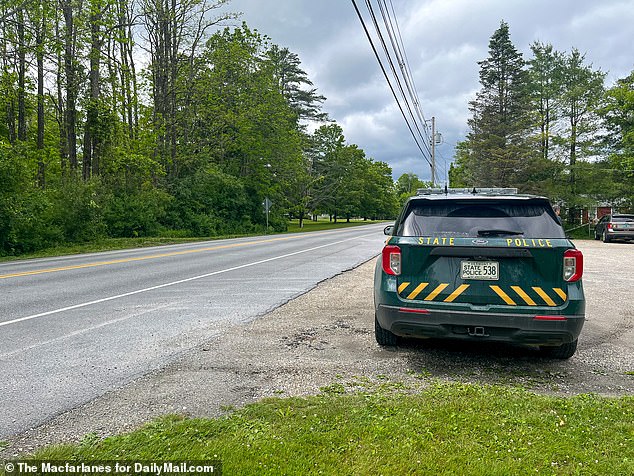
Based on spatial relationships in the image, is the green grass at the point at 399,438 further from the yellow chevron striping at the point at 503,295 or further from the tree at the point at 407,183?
the tree at the point at 407,183

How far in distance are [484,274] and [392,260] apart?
0.85 m

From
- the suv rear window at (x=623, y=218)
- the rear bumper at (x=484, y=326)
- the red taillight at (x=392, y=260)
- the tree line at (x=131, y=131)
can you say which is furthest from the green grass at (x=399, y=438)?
the suv rear window at (x=623, y=218)

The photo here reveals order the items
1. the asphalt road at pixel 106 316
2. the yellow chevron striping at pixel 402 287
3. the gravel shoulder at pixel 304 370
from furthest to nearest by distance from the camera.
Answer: the yellow chevron striping at pixel 402 287
the asphalt road at pixel 106 316
the gravel shoulder at pixel 304 370

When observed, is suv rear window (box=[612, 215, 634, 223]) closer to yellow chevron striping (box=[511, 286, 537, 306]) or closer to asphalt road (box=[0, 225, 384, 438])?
asphalt road (box=[0, 225, 384, 438])

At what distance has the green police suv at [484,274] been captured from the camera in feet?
12.4

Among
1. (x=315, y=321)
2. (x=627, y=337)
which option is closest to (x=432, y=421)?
(x=315, y=321)

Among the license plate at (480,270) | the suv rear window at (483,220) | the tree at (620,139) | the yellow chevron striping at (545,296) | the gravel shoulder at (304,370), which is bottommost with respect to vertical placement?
the gravel shoulder at (304,370)

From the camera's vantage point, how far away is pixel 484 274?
389 cm

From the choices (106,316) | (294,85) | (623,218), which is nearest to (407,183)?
(294,85)

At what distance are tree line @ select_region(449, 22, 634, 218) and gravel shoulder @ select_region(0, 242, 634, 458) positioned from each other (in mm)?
28826

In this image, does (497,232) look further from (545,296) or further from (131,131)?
(131,131)

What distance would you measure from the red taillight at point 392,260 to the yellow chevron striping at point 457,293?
0.52 metres

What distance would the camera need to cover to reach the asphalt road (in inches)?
146

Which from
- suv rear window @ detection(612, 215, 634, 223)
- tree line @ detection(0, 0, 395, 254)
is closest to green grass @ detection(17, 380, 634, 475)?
tree line @ detection(0, 0, 395, 254)
